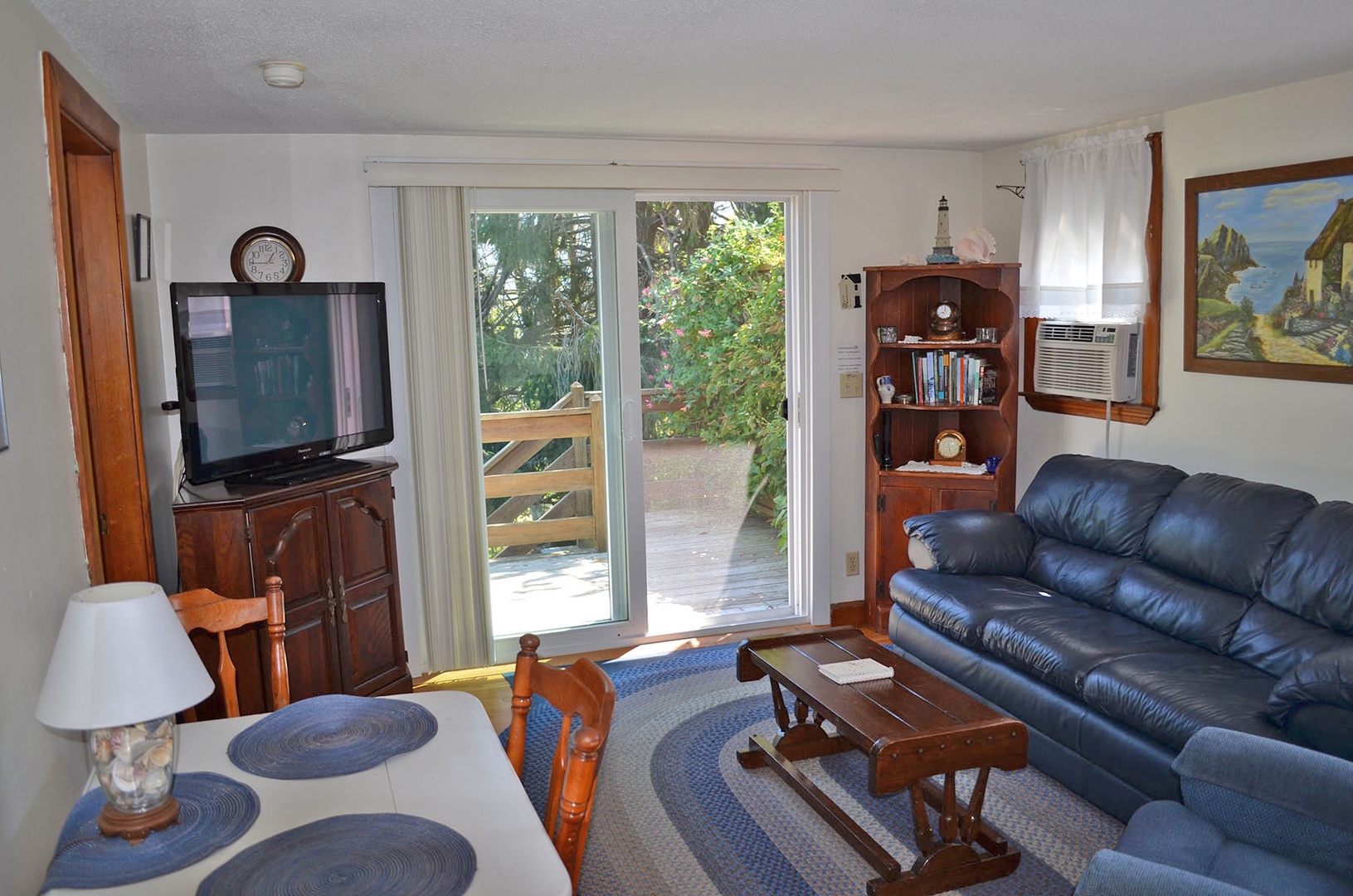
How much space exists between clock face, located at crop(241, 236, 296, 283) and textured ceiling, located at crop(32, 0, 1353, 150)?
449 mm

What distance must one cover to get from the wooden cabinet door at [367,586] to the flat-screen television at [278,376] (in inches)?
8.3

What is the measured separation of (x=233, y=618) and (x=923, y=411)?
365 centimetres

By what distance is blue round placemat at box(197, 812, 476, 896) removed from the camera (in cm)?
153

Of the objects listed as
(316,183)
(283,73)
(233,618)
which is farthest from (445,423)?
(233,618)

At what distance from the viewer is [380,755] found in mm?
1991

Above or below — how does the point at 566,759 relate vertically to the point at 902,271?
below

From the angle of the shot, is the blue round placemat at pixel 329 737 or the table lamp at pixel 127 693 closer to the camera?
the table lamp at pixel 127 693

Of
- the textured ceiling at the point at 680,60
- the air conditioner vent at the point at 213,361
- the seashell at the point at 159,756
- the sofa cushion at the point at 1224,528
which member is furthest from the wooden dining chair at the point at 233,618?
the sofa cushion at the point at 1224,528

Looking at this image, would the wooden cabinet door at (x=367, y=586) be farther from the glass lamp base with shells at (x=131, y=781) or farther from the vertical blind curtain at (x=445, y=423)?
the glass lamp base with shells at (x=131, y=781)

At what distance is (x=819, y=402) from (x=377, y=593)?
2.29 m

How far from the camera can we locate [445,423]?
4.48m

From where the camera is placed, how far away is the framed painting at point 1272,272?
136 inches

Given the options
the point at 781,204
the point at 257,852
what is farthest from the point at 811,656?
the point at 781,204

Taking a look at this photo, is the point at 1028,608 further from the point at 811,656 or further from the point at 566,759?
the point at 566,759
